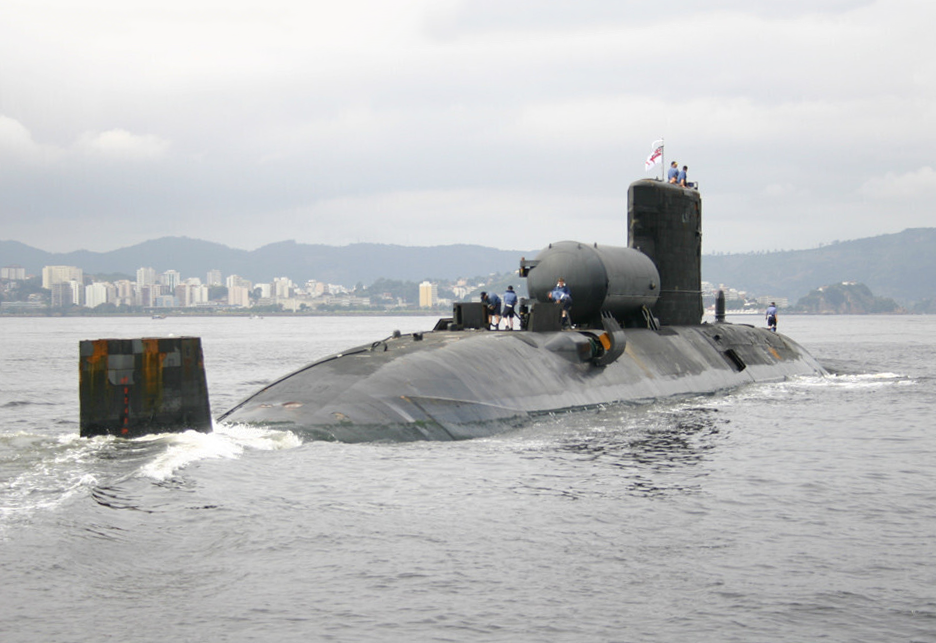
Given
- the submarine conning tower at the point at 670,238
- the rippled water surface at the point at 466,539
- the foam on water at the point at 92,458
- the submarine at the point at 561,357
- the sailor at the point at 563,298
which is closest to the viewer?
the rippled water surface at the point at 466,539

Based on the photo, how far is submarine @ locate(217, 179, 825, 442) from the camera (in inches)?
758

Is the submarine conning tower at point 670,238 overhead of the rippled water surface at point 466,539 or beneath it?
overhead

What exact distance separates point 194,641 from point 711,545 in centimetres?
626

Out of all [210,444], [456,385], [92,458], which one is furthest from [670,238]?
[92,458]

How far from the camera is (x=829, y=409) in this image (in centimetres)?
2761

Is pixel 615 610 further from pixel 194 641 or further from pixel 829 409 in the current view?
pixel 829 409

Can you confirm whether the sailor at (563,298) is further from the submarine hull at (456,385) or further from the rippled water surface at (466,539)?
the rippled water surface at (466,539)

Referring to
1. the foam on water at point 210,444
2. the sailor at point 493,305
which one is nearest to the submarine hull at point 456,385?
the foam on water at point 210,444

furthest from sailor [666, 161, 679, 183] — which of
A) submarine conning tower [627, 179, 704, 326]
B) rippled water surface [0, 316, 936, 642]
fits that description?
rippled water surface [0, 316, 936, 642]

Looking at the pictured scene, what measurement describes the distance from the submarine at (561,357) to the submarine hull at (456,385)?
0.12 ft

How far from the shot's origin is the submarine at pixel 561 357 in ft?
63.2

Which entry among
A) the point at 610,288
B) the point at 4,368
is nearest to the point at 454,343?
the point at 610,288

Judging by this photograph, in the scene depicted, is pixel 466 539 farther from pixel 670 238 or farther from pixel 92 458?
pixel 670 238

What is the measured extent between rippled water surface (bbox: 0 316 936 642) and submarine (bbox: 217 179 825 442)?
990mm
